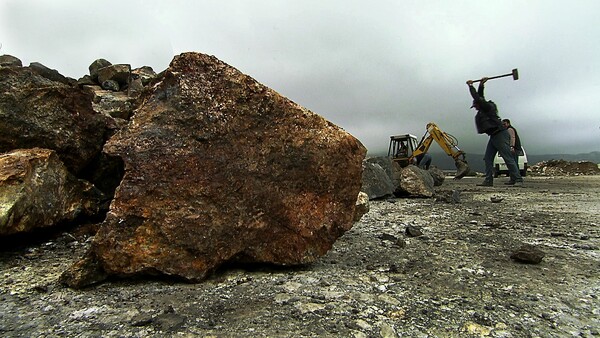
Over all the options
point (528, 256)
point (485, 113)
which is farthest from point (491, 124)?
point (528, 256)

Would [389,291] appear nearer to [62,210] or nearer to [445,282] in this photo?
[445,282]

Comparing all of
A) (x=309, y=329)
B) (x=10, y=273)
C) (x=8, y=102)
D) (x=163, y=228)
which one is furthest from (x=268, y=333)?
(x=8, y=102)

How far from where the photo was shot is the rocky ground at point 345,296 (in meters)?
1.74

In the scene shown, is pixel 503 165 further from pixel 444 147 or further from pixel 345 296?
pixel 345 296

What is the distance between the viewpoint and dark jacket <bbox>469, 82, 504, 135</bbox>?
825 cm

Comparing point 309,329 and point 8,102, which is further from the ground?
point 8,102

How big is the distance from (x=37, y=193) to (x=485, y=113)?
859 cm

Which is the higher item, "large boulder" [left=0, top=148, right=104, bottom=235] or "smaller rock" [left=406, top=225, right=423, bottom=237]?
"large boulder" [left=0, top=148, right=104, bottom=235]

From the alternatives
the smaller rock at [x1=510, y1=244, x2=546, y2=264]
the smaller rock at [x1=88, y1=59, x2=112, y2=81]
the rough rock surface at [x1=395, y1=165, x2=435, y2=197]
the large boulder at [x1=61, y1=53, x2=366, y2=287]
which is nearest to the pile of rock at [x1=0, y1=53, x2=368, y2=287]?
the large boulder at [x1=61, y1=53, x2=366, y2=287]

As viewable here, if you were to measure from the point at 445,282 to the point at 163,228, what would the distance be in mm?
1838

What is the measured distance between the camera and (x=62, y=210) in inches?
122

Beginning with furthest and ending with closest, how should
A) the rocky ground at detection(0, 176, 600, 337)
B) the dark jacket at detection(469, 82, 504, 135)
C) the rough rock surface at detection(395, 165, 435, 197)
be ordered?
the dark jacket at detection(469, 82, 504, 135) < the rough rock surface at detection(395, 165, 435, 197) < the rocky ground at detection(0, 176, 600, 337)

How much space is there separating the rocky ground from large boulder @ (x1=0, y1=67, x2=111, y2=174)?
810 millimetres

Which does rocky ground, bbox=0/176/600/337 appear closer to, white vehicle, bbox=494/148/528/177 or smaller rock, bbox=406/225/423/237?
smaller rock, bbox=406/225/423/237
